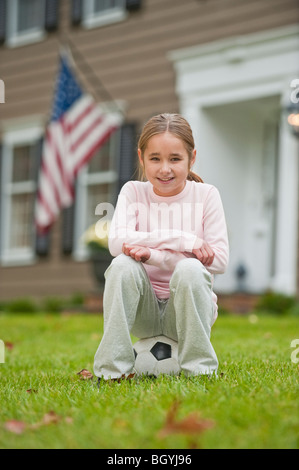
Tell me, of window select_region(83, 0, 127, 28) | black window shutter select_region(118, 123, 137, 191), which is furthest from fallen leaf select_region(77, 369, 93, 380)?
window select_region(83, 0, 127, 28)

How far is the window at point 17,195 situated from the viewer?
1066 cm

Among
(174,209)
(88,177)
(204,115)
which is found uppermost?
(204,115)

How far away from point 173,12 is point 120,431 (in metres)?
7.95

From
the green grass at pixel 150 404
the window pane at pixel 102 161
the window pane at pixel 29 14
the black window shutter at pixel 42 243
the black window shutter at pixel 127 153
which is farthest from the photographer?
the window pane at pixel 29 14

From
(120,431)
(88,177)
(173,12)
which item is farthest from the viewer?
(88,177)

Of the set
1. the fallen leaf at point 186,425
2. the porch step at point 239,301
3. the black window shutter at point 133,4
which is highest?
the black window shutter at point 133,4

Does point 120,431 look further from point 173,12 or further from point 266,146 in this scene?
point 173,12

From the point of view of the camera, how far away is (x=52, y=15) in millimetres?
10266

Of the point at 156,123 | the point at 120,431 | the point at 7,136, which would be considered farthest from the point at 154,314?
the point at 7,136

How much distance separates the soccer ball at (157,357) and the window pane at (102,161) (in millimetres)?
7108

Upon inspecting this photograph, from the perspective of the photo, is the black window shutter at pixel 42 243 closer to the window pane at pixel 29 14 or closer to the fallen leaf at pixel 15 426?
the window pane at pixel 29 14

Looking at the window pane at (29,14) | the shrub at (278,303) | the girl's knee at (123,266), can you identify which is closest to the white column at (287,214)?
the shrub at (278,303)
